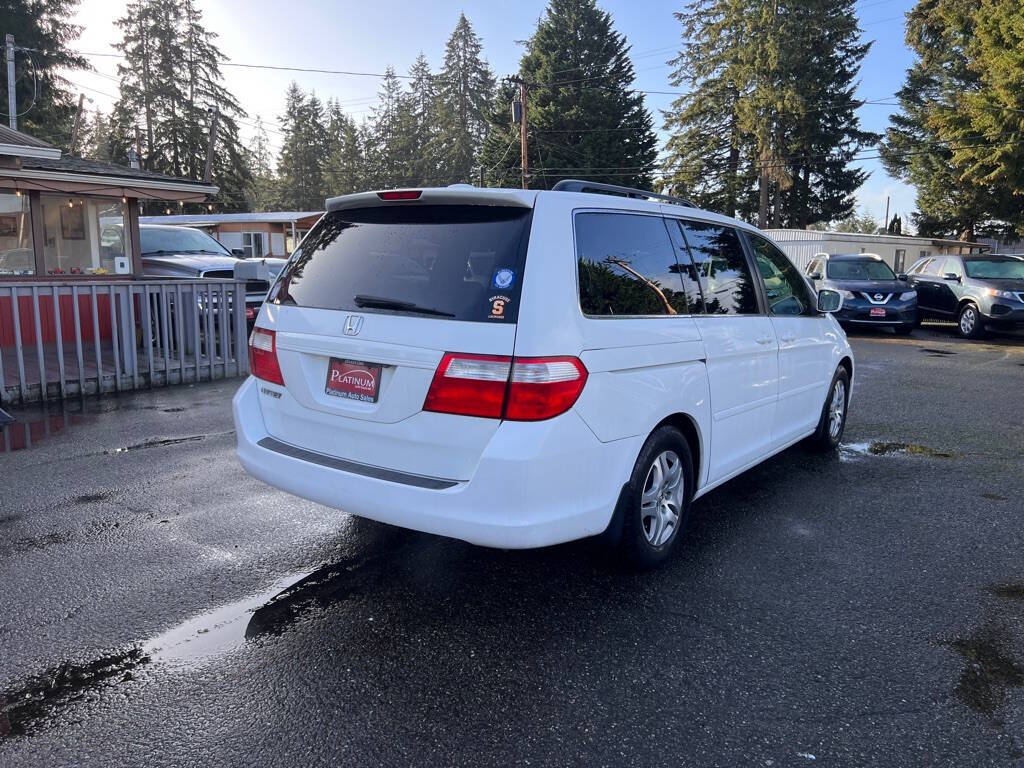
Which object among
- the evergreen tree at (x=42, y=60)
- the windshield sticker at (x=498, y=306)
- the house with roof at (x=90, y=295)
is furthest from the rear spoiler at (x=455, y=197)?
the evergreen tree at (x=42, y=60)

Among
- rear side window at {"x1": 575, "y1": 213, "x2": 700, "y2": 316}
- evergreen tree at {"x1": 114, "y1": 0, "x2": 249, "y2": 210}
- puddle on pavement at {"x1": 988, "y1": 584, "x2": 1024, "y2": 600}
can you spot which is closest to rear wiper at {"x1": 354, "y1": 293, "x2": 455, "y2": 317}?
rear side window at {"x1": 575, "y1": 213, "x2": 700, "y2": 316}

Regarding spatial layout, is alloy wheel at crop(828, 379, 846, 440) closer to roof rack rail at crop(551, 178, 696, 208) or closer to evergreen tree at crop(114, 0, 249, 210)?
roof rack rail at crop(551, 178, 696, 208)

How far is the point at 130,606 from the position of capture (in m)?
3.31

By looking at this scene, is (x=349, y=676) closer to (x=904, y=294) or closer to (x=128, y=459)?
(x=128, y=459)

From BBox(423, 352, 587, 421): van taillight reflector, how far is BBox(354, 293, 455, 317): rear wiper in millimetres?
221

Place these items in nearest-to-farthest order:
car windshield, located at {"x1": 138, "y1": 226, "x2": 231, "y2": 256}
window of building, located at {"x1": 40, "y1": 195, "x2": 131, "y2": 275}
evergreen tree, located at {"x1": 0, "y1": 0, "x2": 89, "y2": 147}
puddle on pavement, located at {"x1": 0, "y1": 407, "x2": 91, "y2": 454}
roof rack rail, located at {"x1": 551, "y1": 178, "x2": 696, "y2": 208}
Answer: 1. roof rack rail, located at {"x1": 551, "y1": 178, "x2": 696, "y2": 208}
2. puddle on pavement, located at {"x1": 0, "y1": 407, "x2": 91, "y2": 454}
3. window of building, located at {"x1": 40, "y1": 195, "x2": 131, "y2": 275}
4. car windshield, located at {"x1": 138, "y1": 226, "x2": 231, "y2": 256}
5. evergreen tree, located at {"x1": 0, "y1": 0, "x2": 89, "y2": 147}

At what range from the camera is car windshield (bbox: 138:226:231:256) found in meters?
13.2

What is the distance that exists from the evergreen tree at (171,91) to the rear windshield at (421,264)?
169 ft

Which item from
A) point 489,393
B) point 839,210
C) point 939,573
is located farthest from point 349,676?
Answer: point 839,210

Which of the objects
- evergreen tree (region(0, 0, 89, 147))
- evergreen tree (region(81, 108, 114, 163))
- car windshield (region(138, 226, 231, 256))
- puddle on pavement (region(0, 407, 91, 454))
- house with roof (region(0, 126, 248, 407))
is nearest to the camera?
puddle on pavement (region(0, 407, 91, 454))

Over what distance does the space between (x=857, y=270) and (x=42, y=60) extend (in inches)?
1506

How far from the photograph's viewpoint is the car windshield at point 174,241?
43.3 feet

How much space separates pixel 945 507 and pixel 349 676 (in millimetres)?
3899

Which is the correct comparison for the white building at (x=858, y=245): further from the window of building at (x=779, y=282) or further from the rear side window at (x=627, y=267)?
the rear side window at (x=627, y=267)
